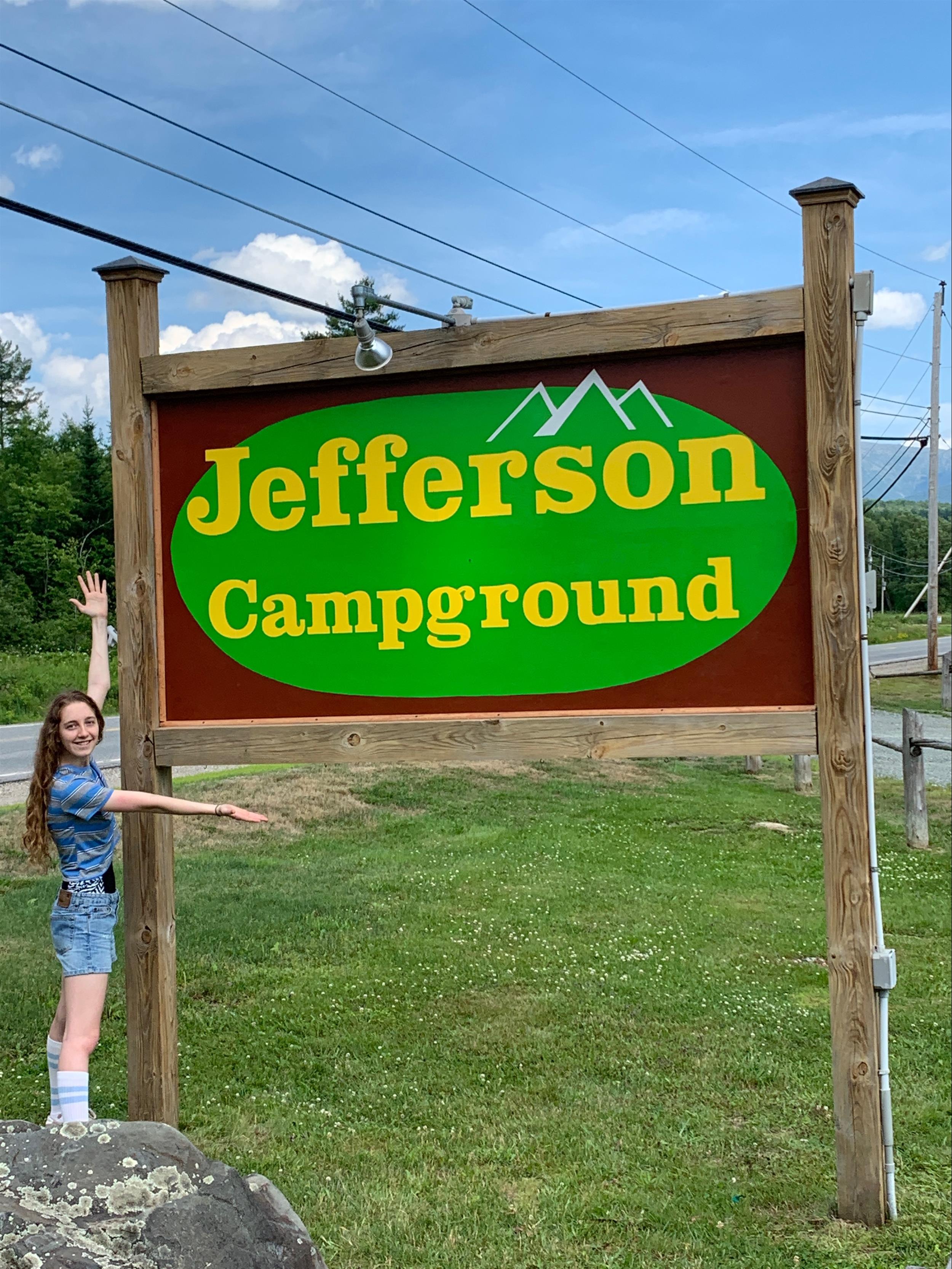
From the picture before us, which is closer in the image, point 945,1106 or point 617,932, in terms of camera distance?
point 945,1106

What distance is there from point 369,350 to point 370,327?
17cm

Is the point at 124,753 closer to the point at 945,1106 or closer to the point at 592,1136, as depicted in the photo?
the point at 592,1136

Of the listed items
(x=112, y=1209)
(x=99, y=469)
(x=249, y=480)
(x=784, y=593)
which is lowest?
(x=112, y=1209)

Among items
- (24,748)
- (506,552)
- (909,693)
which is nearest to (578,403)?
(506,552)

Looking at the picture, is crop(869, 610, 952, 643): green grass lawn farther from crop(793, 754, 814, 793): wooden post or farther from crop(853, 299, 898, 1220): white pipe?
crop(853, 299, 898, 1220): white pipe

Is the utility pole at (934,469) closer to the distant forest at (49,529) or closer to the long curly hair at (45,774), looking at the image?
the distant forest at (49,529)

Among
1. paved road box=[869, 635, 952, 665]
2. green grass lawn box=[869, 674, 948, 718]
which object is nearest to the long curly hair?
green grass lawn box=[869, 674, 948, 718]

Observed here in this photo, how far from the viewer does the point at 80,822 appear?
438 cm

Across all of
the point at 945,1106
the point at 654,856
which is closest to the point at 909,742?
the point at 654,856

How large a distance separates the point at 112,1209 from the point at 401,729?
224cm

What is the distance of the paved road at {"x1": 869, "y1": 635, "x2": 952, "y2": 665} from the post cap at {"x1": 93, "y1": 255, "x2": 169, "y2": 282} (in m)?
36.7

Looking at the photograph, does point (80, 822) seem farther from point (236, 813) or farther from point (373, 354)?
point (373, 354)

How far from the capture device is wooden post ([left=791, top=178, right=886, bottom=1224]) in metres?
4.18

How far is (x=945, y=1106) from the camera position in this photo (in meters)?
5.21
